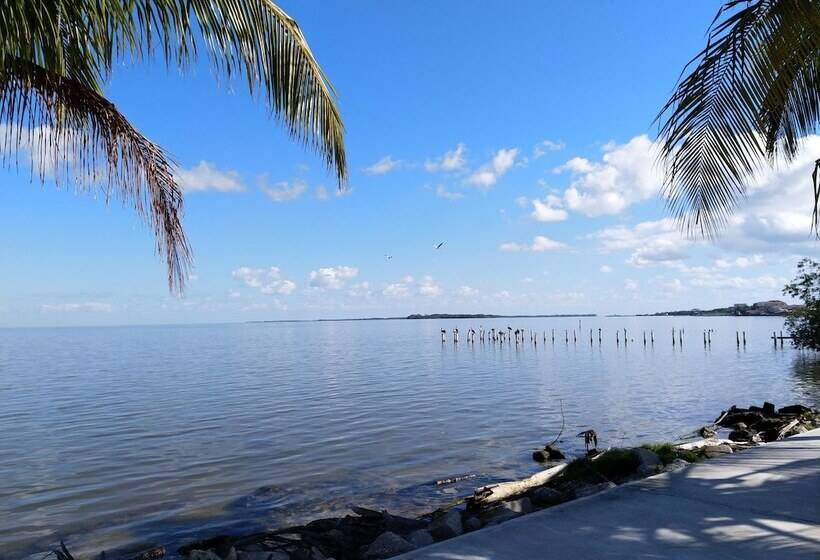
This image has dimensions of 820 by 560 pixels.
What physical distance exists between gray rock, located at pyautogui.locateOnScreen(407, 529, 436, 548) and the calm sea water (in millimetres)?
4230

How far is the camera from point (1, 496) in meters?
11.9

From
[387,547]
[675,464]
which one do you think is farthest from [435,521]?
[675,464]

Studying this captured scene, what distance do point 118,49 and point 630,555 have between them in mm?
5350

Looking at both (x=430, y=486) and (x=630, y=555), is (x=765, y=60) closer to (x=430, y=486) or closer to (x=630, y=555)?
(x=630, y=555)

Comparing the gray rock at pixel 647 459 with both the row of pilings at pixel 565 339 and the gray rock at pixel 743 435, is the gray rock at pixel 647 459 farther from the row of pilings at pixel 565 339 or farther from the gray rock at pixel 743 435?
the row of pilings at pixel 565 339

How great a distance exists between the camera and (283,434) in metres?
18.0

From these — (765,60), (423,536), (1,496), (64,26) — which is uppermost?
(64,26)

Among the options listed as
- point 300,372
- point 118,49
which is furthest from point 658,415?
point 300,372

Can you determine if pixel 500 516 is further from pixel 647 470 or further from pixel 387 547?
pixel 647 470

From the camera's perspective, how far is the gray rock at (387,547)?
5.65 meters

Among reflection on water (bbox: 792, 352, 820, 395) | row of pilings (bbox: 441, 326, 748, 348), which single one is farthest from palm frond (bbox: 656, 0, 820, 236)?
row of pilings (bbox: 441, 326, 748, 348)

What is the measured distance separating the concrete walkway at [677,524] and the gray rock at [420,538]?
4.90 ft

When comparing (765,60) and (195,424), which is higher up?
(765,60)

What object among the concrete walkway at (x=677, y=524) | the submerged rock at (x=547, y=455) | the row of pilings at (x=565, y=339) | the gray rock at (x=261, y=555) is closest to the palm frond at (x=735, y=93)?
the concrete walkway at (x=677, y=524)
